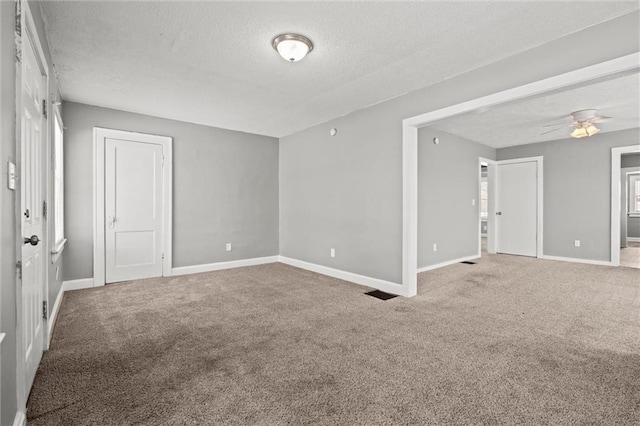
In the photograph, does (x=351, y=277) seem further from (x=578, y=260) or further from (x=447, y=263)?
(x=578, y=260)

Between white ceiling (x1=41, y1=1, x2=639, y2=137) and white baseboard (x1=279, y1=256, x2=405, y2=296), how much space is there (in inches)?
92.6

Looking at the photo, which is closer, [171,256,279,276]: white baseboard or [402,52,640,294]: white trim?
[402,52,640,294]: white trim

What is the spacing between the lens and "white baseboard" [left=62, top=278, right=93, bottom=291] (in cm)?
405

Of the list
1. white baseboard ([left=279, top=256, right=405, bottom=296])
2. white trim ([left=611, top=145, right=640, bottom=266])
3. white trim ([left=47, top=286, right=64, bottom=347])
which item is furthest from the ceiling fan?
white trim ([left=47, top=286, right=64, bottom=347])

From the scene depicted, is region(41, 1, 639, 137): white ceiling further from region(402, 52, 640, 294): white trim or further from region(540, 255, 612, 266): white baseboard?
region(540, 255, 612, 266): white baseboard

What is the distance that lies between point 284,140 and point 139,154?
246 centimetres

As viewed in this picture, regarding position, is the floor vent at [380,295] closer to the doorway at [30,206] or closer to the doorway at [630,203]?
the doorway at [30,206]

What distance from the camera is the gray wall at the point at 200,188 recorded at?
13.6 feet

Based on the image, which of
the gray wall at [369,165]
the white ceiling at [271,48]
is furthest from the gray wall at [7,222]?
the gray wall at [369,165]

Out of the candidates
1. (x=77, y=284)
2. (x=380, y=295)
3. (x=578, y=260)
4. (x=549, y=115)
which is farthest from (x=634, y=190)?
(x=77, y=284)

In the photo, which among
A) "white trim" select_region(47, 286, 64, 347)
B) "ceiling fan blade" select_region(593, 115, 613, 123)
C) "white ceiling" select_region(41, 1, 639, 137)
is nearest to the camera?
"white ceiling" select_region(41, 1, 639, 137)

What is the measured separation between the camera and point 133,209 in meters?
4.58

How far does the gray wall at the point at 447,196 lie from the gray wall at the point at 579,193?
140 cm

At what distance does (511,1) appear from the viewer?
211 centimetres
